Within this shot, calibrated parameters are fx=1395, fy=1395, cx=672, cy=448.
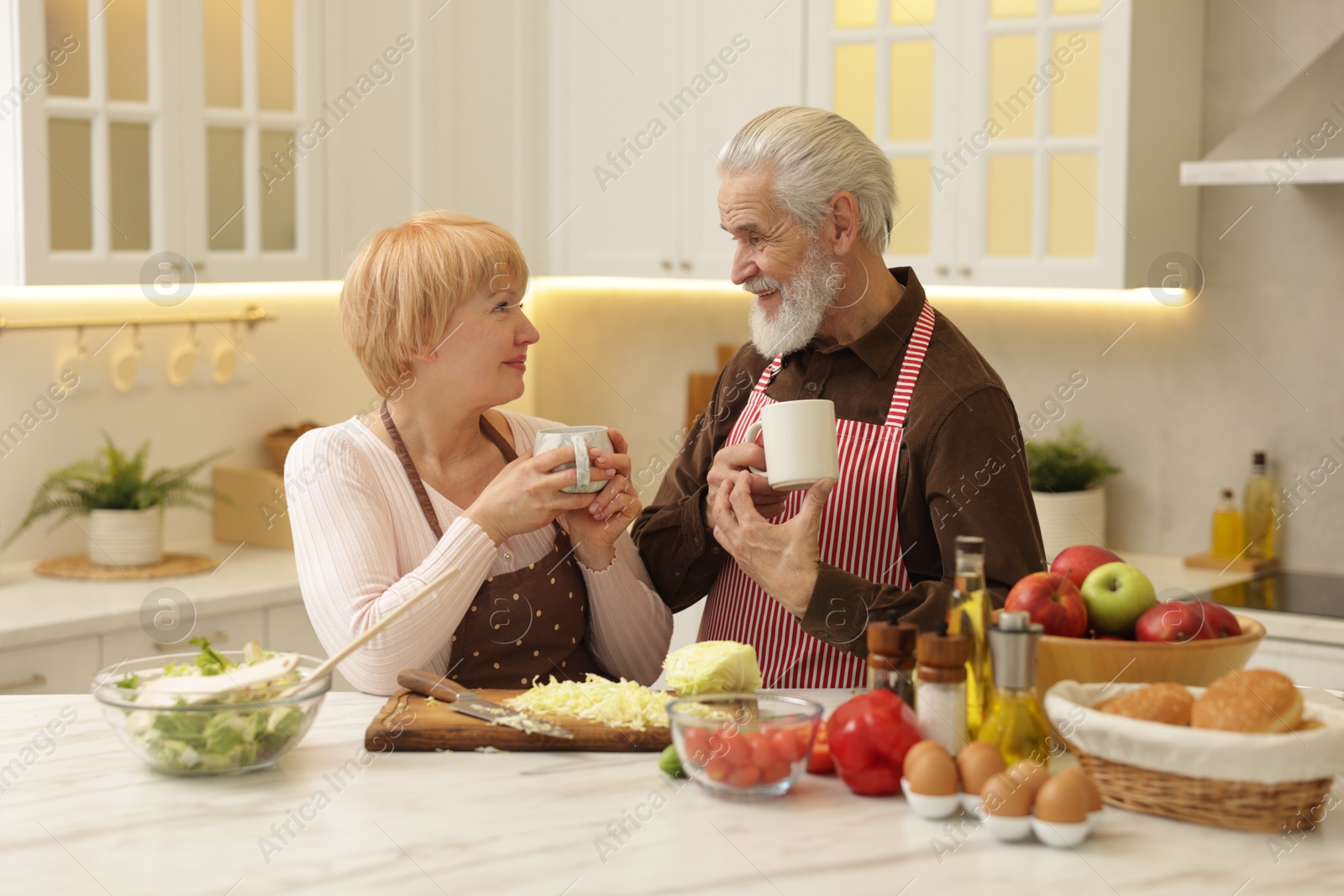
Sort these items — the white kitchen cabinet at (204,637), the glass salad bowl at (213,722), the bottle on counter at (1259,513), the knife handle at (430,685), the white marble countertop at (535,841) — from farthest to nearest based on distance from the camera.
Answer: the bottle on counter at (1259,513) → the white kitchen cabinet at (204,637) → the knife handle at (430,685) → the glass salad bowl at (213,722) → the white marble countertop at (535,841)

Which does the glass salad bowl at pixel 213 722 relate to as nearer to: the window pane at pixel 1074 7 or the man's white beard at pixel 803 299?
the man's white beard at pixel 803 299

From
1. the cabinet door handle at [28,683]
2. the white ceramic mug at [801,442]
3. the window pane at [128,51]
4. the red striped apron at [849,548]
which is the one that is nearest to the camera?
the white ceramic mug at [801,442]

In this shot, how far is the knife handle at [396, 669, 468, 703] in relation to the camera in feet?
5.06

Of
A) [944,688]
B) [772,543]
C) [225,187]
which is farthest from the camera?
[225,187]

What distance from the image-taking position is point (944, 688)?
1.29 meters

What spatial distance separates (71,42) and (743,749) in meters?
2.45

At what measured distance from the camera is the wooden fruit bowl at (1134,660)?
1.35 meters

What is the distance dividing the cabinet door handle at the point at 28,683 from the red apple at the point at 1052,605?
2.12 m

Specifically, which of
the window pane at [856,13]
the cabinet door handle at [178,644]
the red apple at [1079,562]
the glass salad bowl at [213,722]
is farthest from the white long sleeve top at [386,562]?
the window pane at [856,13]

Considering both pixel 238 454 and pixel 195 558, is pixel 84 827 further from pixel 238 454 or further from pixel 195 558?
pixel 238 454

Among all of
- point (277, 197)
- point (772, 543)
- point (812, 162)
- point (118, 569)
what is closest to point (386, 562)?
point (772, 543)

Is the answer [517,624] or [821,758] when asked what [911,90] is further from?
[821,758]

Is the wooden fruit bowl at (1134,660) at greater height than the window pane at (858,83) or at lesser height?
lesser

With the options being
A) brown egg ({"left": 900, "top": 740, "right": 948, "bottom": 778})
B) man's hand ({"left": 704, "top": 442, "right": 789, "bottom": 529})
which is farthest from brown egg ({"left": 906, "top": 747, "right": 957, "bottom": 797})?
man's hand ({"left": 704, "top": 442, "right": 789, "bottom": 529})
